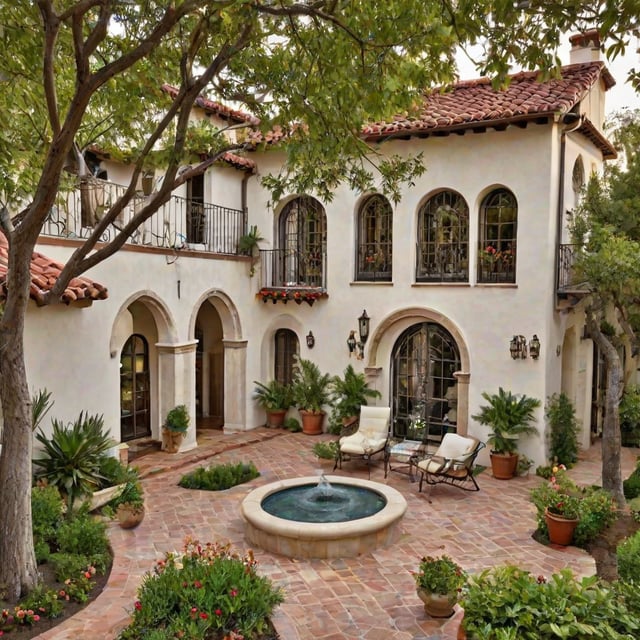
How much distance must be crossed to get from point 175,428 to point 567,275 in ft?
29.7

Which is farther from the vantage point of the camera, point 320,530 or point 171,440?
point 171,440

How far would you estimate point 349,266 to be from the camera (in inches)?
578

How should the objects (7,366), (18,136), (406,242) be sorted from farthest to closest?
(406,242), (18,136), (7,366)

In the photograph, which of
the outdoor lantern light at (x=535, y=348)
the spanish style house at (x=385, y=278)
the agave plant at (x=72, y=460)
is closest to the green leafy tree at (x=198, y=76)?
the agave plant at (x=72, y=460)

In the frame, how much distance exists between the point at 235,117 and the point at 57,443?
986 cm

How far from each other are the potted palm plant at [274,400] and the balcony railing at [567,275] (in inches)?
284

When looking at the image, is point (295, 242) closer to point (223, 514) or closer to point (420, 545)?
point (223, 514)

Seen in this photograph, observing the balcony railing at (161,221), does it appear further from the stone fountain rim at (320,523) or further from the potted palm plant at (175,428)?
the stone fountain rim at (320,523)

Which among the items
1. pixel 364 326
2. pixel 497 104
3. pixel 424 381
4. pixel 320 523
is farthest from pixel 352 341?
pixel 320 523

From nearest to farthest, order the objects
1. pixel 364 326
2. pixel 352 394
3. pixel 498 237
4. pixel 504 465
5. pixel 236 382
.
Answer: pixel 504 465 → pixel 498 237 → pixel 352 394 → pixel 364 326 → pixel 236 382

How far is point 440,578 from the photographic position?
21.3 feet

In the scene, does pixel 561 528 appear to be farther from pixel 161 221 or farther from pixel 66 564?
pixel 161 221

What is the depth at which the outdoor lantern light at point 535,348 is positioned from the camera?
39.8 ft

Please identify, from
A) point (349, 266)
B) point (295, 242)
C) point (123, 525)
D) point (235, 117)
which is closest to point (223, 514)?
point (123, 525)
